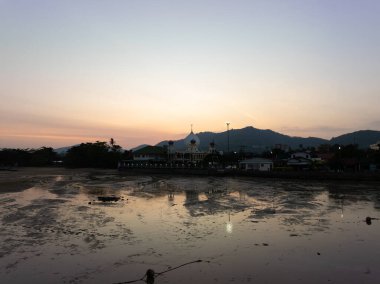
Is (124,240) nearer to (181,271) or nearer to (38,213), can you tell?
(181,271)

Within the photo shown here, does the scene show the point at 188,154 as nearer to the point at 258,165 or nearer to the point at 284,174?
the point at 258,165

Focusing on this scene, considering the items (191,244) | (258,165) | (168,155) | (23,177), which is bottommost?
(191,244)

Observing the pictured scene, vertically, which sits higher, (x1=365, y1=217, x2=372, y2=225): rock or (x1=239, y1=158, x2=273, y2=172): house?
(x1=239, y1=158, x2=273, y2=172): house

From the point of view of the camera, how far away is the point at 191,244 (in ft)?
48.1

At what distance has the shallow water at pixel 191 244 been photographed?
11133 millimetres

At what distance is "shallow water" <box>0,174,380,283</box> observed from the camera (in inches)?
438

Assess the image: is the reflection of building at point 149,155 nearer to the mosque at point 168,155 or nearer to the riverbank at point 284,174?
the mosque at point 168,155

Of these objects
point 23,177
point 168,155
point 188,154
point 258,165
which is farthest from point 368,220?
point 168,155

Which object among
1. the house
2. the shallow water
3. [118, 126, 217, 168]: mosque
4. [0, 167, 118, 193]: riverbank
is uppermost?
[118, 126, 217, 168]: mosque

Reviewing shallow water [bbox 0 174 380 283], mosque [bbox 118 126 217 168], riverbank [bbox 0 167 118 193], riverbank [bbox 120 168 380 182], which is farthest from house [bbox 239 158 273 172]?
shallow water [bbox 0 174 380 283]

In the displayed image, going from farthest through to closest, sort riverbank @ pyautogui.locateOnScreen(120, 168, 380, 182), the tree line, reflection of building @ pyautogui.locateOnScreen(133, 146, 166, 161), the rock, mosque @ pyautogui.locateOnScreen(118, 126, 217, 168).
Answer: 1. the tree line
2. reflection of building @ pyautogui.locateOnScreen(133, 146, 166, 161)
3. mosque @ pyautogui.locateOnScreen(118, 126, 217, 168)
4. riverbank @ pyautogui.locateOnScreen(120, 168, 380, 182)
5. the rock

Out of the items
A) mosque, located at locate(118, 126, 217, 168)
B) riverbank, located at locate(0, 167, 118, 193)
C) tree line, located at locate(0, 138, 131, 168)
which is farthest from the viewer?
tree line, located at locate(0, 138, 131, 168)

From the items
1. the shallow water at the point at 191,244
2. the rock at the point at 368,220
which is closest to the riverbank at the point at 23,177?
the shallow water at the point at 191,244

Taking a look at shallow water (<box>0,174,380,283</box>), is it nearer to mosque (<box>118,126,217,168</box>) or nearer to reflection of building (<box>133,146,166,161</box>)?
mosque (<box>118,126,217,168</box>)
